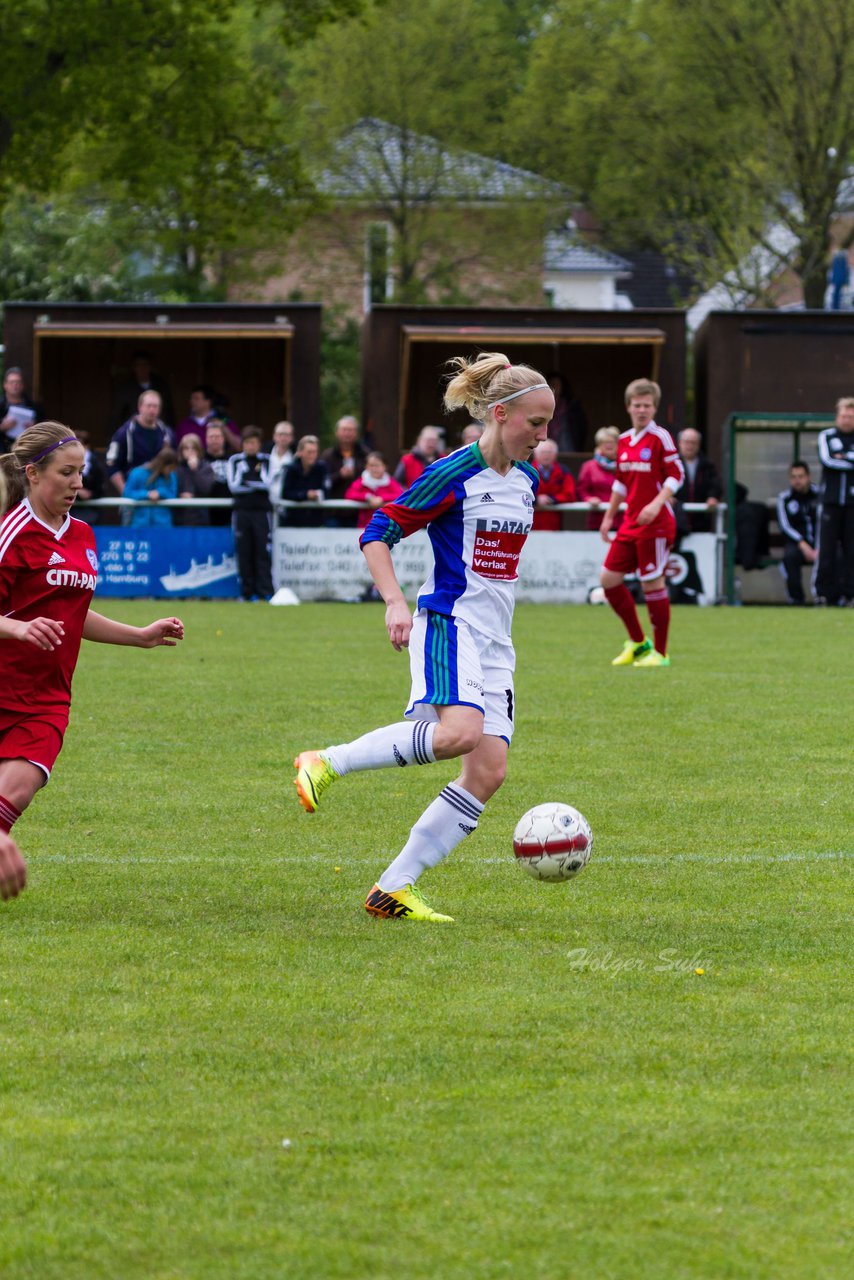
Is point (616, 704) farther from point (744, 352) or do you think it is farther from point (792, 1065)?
point (744, 352)

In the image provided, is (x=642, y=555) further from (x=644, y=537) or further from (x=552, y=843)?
(x=552, y=843)

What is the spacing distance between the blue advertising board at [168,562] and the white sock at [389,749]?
14.6m

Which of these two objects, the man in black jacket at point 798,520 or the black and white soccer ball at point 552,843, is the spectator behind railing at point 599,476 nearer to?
the man in black jacket at point 798,520

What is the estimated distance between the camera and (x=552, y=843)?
226 inches

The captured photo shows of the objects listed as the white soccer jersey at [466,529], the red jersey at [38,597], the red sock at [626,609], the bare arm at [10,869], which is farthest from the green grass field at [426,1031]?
the red sock at [626,609]

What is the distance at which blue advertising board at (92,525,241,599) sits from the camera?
2020cm

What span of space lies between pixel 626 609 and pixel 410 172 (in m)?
33.1

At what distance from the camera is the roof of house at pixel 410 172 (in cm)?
4469

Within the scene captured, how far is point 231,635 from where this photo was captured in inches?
615

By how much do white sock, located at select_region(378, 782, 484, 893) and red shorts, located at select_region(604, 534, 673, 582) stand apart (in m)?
8.30

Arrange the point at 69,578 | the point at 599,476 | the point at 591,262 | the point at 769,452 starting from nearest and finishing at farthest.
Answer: the point at 69,578 → the point at 599,476 → the point at 769,452 → the point at 591,262

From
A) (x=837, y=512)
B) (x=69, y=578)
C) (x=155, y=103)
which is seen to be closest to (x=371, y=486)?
(x=837, y=512)

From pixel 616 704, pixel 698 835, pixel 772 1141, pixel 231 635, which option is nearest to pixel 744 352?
pixel 231 635

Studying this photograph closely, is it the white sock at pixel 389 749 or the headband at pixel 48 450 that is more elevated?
the headband at pixel 48 450
